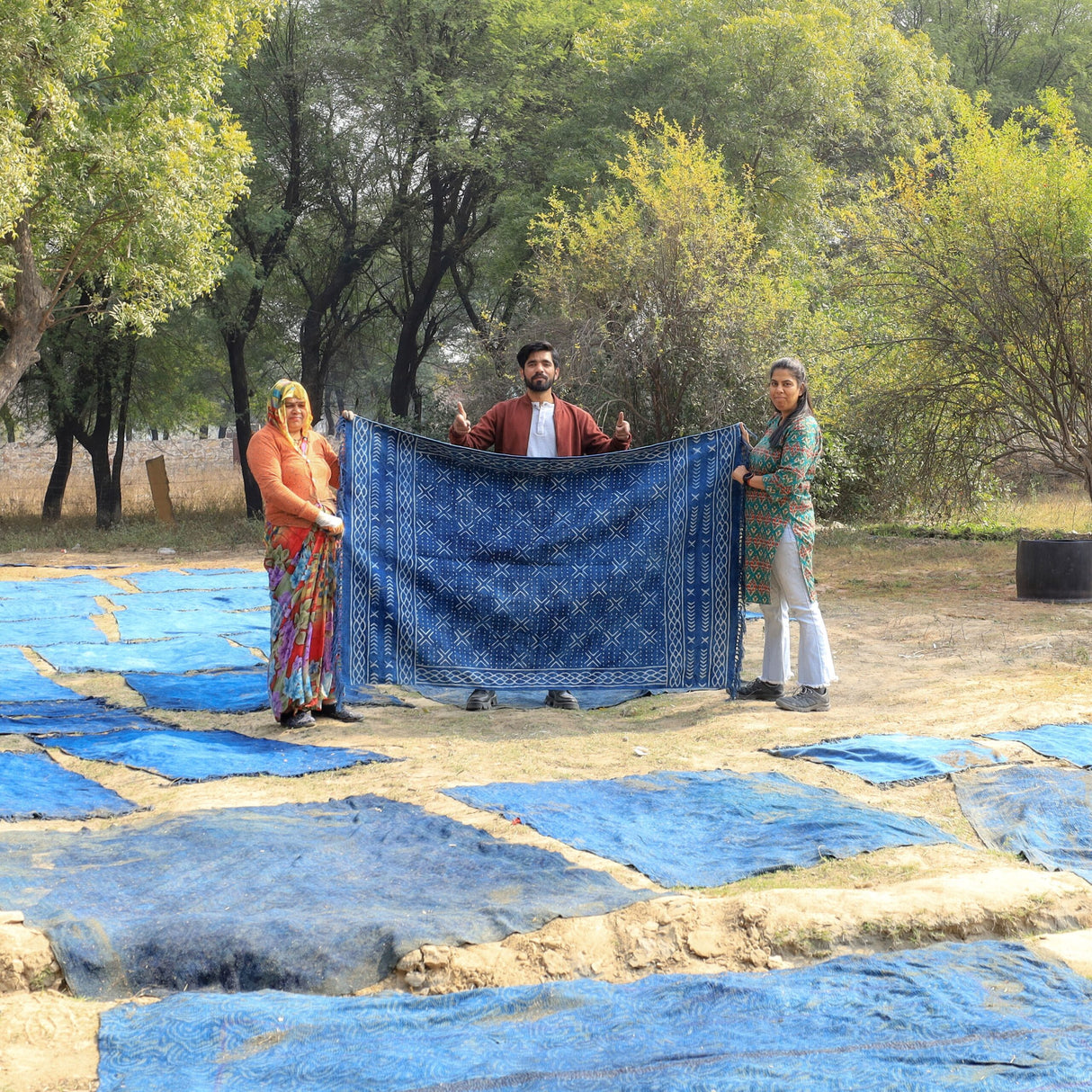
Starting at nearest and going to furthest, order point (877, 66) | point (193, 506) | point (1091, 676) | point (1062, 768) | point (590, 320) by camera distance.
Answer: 1. point (1062, 768)
2. point (1091, 676)
3. point (590, 320)
4. point (877, 66)
5. point (193, 506)

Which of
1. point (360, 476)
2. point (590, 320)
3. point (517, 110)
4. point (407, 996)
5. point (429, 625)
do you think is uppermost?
point (517, 110)

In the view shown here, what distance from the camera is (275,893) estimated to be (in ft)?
10.8

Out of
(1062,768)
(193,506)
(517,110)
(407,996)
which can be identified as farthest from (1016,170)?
(193,506)

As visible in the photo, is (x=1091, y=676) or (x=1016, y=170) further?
(x=1016, y=170)

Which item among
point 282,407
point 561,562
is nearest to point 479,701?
point 561,562

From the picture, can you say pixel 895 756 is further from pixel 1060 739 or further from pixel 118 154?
pixel 118 154

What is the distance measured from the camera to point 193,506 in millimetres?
21688

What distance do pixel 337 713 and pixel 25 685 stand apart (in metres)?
2.01

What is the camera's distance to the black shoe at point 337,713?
5.91 m

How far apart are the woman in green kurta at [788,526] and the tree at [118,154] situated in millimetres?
7922

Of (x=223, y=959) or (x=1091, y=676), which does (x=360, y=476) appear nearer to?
(x=223, y=959)

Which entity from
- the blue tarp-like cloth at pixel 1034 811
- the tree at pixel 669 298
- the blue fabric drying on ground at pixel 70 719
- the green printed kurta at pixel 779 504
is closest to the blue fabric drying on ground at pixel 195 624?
the blue fabric drying on ground at pixel 70 719

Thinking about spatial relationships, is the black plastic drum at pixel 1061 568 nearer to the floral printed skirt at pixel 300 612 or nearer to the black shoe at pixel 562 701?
the black shoe at pixel 562 701

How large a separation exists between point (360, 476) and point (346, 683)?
1033 millimetres
